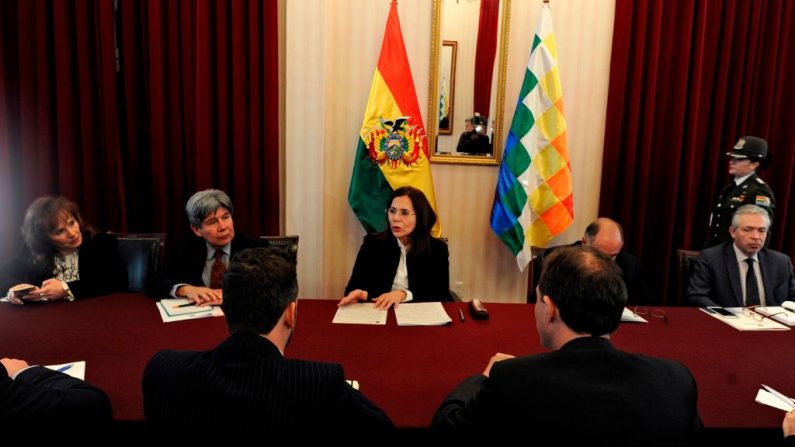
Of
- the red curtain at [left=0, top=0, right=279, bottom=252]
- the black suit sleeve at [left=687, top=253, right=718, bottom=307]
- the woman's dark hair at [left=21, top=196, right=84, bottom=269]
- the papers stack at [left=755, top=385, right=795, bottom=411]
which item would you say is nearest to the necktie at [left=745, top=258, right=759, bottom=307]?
the black suit sleeve at [left=687, top=253, right=718, bottom=307]

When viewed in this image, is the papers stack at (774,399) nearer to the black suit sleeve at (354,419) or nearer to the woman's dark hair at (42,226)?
the black suit sleeve at (354,419)

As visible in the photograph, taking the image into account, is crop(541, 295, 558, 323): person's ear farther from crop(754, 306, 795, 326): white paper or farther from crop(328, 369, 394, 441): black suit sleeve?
crop(754, 306, 795, 326): white paper

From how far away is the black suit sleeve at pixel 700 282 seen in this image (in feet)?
8.75

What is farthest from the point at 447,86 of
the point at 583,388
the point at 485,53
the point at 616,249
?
the point at 583,388

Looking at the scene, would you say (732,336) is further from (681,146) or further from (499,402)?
(681,146)

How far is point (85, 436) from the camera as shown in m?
1.25

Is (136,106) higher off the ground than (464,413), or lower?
higher

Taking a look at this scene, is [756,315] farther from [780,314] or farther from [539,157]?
[539,157]

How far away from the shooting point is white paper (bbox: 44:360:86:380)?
1.47m

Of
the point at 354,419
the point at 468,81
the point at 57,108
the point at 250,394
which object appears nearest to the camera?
the point at 250,394

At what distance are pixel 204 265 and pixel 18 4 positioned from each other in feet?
6.81

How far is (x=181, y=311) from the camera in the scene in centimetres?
206

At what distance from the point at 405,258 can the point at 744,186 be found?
7.88ft

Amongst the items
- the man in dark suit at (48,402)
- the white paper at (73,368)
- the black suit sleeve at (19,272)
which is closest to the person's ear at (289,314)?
the man in dark suit at (48,402)
